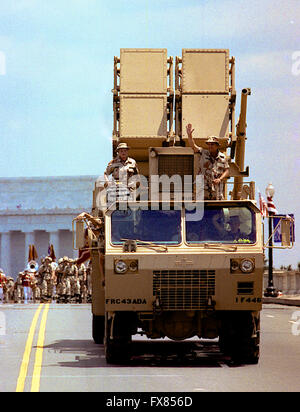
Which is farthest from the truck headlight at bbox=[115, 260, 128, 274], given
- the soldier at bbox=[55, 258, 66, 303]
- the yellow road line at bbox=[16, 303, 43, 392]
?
the soldier at bbox=[55, 258, 66, 303]

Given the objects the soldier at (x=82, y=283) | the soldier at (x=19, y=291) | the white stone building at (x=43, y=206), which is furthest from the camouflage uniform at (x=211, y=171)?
the white stone building at (x=43, y=206)

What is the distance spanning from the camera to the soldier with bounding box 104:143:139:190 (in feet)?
60.1

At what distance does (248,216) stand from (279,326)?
446 inches

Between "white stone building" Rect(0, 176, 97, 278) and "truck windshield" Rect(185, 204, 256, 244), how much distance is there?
122813 millimetres

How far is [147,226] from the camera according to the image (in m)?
17.3

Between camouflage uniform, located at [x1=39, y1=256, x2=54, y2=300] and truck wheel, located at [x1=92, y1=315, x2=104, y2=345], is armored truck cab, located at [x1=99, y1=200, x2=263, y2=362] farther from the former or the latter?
camouflage uniform, located at [x1=39, y1=256, x2=54, y2=300]

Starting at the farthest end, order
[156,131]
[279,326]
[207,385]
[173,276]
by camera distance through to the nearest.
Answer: [279,326]
[156,131]
[173,276]
[207,385]

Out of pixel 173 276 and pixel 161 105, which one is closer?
pixel 173 276

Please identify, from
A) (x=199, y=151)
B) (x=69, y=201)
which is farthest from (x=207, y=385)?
(x=69, y=201)

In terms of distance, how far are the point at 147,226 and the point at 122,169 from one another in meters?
1.40

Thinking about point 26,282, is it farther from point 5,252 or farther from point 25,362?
point 5,252

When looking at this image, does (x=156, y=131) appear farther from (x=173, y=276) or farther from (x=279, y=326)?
(x=279, y=326)

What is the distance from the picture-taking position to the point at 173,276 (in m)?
16.9

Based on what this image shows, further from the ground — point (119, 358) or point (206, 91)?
point (206, 91)
